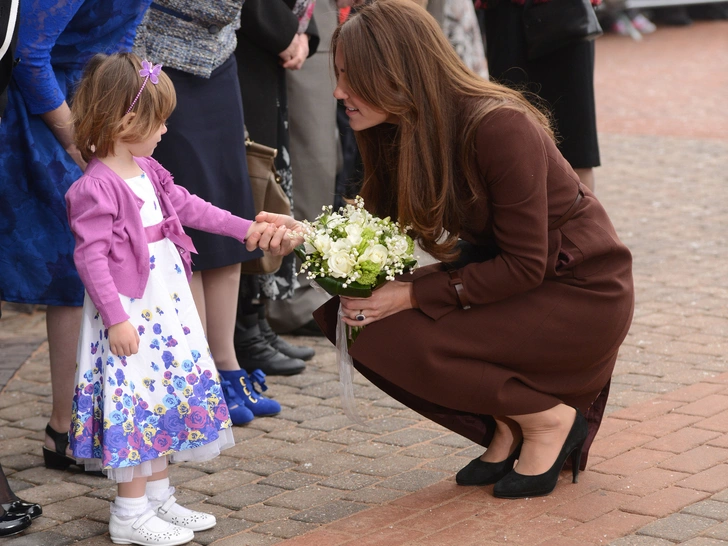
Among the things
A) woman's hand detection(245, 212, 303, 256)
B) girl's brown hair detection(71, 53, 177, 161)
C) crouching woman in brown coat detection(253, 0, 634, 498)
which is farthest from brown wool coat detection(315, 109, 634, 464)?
girl's brown hair detection(71, 53, 177, 161)

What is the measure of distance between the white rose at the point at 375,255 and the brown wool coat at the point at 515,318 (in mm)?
197

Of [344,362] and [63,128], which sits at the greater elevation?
[63,128]

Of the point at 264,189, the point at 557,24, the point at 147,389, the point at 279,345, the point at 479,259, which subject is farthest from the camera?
the point at 279,345

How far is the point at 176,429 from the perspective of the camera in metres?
3.18

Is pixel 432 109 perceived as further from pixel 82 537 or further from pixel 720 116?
pixel 720 116

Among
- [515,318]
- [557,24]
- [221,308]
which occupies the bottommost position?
[221,308]

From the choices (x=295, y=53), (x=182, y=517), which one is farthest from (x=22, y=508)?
(x=295, y=53)

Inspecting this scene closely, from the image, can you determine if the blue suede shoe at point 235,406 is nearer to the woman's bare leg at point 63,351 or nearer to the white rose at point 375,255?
the woman's bare leg at point 63,351

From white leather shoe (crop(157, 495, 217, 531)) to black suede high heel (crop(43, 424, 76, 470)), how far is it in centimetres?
70

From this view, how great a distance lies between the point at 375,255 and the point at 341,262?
10cm

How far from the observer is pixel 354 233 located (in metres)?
3.24

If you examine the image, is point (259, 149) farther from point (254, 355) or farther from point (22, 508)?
point (22, 508)

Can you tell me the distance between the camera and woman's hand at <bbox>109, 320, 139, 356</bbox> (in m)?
3.06

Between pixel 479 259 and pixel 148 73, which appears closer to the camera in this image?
pixel 148 73
